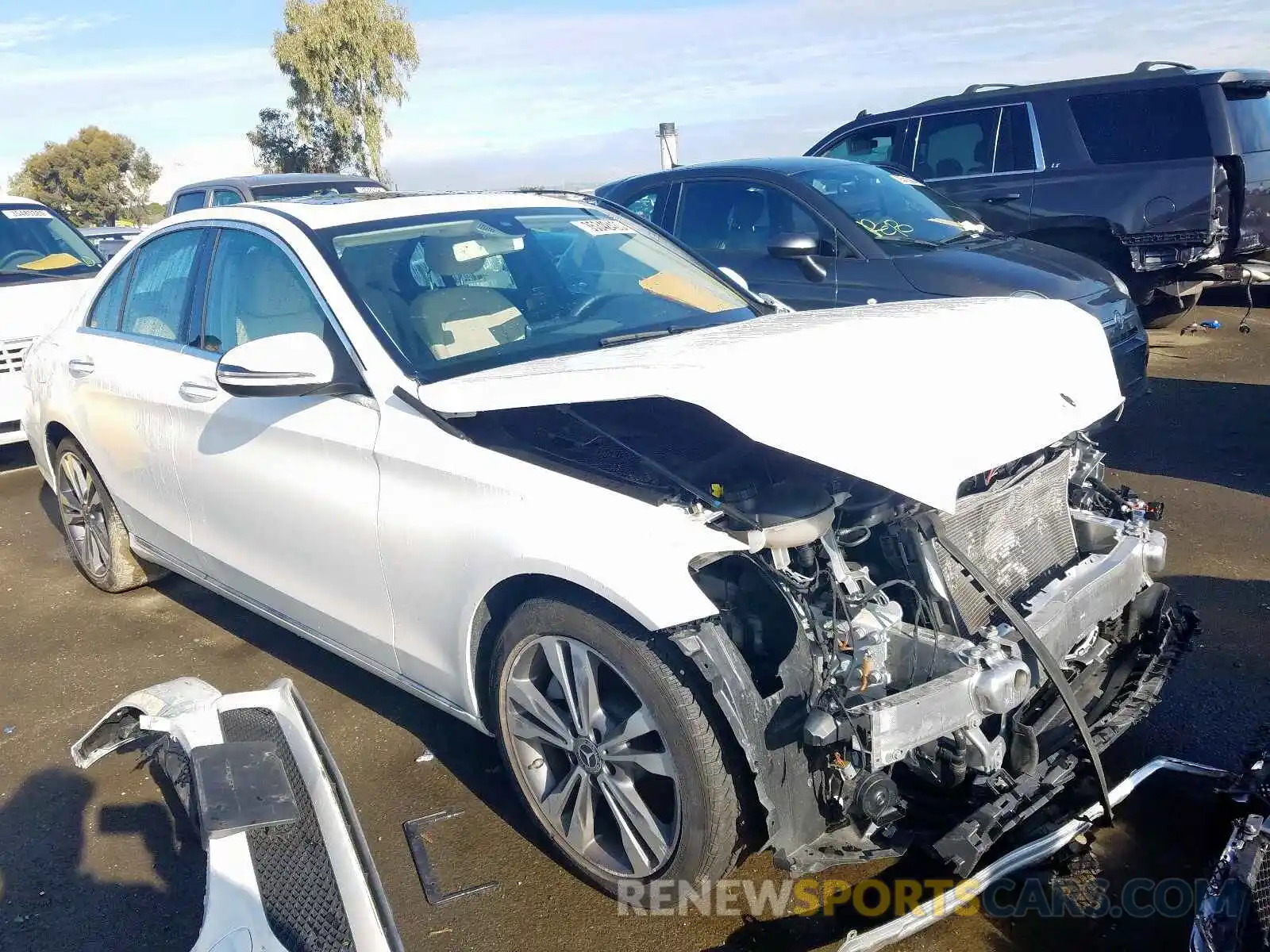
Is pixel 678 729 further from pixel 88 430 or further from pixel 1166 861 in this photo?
pixel 88 430

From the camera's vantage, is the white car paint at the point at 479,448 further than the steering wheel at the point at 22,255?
No

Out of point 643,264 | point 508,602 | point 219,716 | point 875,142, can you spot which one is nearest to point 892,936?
point 508,602

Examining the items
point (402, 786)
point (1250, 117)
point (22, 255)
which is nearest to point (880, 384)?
point (402, 786)

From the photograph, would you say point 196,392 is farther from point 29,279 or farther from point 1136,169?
point 1136,169

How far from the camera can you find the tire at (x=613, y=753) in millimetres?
2512

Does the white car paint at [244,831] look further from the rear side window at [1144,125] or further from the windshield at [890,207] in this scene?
the rear side window at [1144,125]

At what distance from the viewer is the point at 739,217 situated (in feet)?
23.1

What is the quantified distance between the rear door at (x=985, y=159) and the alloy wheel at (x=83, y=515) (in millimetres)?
6923

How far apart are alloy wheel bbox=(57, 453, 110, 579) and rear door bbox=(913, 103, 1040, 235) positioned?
273 inches

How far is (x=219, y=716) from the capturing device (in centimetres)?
277

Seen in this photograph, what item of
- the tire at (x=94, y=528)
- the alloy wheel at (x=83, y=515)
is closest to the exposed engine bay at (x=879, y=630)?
the tire at (x=94, y=528)

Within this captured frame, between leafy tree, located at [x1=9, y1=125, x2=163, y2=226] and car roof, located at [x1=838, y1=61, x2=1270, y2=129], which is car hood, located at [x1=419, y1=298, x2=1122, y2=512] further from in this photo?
leafy tree, located at [x1=9, y1=125, x2=163, y2=226]

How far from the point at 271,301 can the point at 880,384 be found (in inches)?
87.7

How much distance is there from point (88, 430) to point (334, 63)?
3308 cm
